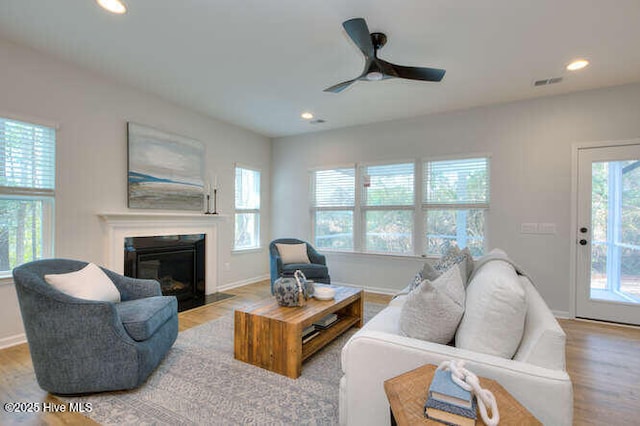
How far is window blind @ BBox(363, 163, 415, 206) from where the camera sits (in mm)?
4547

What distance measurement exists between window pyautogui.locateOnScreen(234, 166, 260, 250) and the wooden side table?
Result: 421 centimetres

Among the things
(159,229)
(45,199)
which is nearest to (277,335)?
(159,229)

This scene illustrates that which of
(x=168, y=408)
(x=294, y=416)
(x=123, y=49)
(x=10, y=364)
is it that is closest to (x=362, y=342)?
(x=294, y=416)

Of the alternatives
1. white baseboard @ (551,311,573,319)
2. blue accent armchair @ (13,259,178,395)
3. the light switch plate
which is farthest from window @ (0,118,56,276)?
white baseboard @ (551,311,573,319)

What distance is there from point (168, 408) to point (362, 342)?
1326 mm

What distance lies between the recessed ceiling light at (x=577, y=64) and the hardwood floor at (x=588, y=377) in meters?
2.66

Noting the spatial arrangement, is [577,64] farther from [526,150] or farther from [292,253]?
[292,253]

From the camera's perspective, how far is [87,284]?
218 centimetres

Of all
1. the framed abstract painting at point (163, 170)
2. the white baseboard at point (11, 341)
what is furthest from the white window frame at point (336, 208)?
the white baseboard at point (11, 341)

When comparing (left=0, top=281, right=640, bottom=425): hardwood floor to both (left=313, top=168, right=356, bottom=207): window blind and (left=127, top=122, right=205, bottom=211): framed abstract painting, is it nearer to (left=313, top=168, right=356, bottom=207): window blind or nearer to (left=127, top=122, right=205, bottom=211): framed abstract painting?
(left=127, top=122, right=205, bottom=211): framed abstract painting

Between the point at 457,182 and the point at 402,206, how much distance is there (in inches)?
32.3

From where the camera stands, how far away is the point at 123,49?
2709mm

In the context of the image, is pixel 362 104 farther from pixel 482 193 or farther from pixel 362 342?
pixel 362 342

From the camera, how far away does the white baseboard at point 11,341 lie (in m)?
2.62
